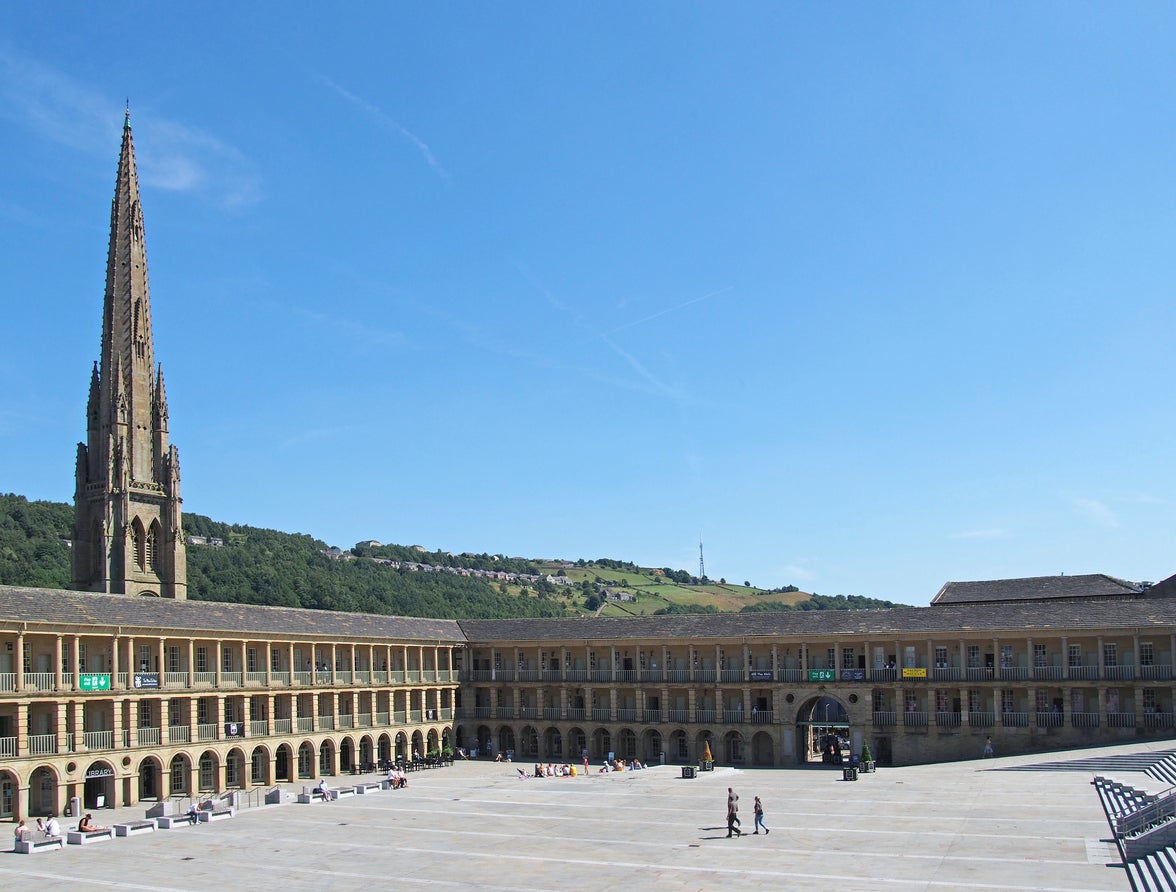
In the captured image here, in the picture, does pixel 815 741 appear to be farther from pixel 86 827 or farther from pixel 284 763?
pixel 86 827

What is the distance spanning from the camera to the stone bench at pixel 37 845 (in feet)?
135

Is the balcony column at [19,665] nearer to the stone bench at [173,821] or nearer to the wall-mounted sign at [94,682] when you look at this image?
the wall-mounted sign at [94,682]

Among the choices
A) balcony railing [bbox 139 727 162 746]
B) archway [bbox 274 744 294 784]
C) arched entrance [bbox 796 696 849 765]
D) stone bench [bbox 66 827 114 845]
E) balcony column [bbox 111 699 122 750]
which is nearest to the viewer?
stone bench [bbox 66 827 114 845]

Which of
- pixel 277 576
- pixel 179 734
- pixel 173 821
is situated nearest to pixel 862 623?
pixel 179 734

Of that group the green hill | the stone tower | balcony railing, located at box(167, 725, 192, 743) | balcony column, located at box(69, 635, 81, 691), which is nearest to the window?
balcony railing, located at box(167, 725, 192, 743)

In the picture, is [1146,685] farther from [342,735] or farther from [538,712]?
[342,735]

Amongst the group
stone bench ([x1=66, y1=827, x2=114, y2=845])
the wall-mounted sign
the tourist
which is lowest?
stone bench ([x1=66, y1=827, x2=114, y2=845])

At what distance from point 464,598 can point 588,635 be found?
65768 millimetres

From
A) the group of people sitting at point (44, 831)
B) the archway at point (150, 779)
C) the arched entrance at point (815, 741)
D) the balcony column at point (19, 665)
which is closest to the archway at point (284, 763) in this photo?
the archway at point (150, 779)

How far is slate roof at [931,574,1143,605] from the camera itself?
77625 millimetres

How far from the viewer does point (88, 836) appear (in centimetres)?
4297

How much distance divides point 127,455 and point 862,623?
48362 mm

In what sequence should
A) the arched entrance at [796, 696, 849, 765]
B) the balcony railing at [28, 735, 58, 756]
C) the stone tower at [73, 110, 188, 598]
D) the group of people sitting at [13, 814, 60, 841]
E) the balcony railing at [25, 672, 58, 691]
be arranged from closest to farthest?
the group of people sitting at [13, 814, 60, 841] → the balcony railing at [28, 735, 58, 756] → the balcony railing at [25, 672, 58, 691] → the arched entrance at [796, 696, 849, 765] → the stone tower at [73, 110, 188, 598]

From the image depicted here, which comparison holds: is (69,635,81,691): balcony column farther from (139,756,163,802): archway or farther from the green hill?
the green hill
